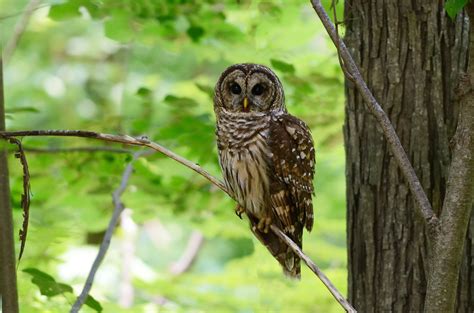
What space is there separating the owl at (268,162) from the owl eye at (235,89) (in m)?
0.03

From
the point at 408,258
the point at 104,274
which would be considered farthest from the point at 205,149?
the point at 104,274

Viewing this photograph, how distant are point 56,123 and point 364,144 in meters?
4.91

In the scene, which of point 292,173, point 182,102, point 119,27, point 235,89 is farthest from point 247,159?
point 119,27

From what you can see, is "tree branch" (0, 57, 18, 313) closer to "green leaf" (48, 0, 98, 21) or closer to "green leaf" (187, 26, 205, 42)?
"green leaf" (48, 0, 98, 21)

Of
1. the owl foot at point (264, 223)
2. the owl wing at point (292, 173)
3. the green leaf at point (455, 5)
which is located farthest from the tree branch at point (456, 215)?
the owl foot at point (264, 223)

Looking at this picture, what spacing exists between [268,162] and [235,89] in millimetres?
454

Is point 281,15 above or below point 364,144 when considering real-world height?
above

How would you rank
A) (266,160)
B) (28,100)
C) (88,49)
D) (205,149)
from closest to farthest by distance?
(266,160) → (205,149) → (28,100) → (88,49)

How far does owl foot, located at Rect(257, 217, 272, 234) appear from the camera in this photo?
338 cm

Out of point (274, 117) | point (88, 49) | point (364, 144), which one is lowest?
point (364, 144)

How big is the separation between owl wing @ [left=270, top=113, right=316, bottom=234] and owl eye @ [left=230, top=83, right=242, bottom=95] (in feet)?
0.97

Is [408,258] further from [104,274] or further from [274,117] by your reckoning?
[104,274]

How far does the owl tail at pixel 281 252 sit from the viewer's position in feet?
11.3

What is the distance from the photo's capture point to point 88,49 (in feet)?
28.9
